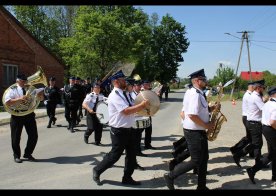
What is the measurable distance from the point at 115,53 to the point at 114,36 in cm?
147

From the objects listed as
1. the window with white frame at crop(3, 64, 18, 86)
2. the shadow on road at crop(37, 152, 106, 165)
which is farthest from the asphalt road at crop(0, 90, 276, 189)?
the window with white frame at crop(3, 64, 18, 86)

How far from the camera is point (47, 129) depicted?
13.9 meters

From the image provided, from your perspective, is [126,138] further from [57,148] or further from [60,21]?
[60,21]

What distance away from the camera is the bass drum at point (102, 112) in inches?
390

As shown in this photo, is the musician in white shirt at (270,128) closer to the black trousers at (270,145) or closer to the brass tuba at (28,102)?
the black trousers at (270,145)

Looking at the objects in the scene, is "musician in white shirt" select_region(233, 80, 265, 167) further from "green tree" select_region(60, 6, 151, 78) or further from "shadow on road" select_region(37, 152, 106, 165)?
"green tree" select_region(60, 6, 151, 78)

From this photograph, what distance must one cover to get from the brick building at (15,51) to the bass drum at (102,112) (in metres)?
15.9

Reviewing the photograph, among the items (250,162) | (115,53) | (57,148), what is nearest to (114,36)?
(115,53)

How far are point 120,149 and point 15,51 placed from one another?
67.5 ft

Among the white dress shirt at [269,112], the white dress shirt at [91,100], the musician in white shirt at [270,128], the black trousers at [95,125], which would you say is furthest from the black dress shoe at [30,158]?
the white dress shirt at [269,112]

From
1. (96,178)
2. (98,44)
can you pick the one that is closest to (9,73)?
(98,44)

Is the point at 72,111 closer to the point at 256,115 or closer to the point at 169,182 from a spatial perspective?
the point at 256,115

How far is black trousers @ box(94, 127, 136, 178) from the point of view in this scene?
668 cm

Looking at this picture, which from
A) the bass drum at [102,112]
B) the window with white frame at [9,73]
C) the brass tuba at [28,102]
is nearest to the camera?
the brass tuba at [28,102]
